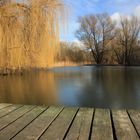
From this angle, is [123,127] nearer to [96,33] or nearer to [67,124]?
[67,124]

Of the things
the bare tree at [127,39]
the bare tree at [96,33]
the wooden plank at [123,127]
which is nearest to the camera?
the wooden plank at [123,127]

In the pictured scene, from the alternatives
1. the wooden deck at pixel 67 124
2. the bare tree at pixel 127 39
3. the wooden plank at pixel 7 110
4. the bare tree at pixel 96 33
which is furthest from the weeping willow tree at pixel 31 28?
the bare tree at pixel 96 33

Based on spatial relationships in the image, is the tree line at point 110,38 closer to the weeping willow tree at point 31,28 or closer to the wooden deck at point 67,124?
the weeping willow tree at point 31,28

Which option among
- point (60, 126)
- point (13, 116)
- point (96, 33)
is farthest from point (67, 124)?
point (96, 33)

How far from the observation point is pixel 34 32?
5559 mm

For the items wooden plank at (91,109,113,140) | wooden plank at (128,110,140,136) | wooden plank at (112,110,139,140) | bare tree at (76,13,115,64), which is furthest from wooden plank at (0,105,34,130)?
bare tree at (76,13,115,64)

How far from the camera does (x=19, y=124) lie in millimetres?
1835

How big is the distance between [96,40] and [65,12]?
22263 millimetres

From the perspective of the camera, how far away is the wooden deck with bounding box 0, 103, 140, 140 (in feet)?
5.11

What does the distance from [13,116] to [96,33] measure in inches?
1029

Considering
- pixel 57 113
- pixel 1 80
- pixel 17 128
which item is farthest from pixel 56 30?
pixel 17 128

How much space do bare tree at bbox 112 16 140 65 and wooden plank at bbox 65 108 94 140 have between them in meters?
23.8

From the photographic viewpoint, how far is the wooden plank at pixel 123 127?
1542 millimetres

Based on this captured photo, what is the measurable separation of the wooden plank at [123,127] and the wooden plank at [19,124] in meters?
0.67
